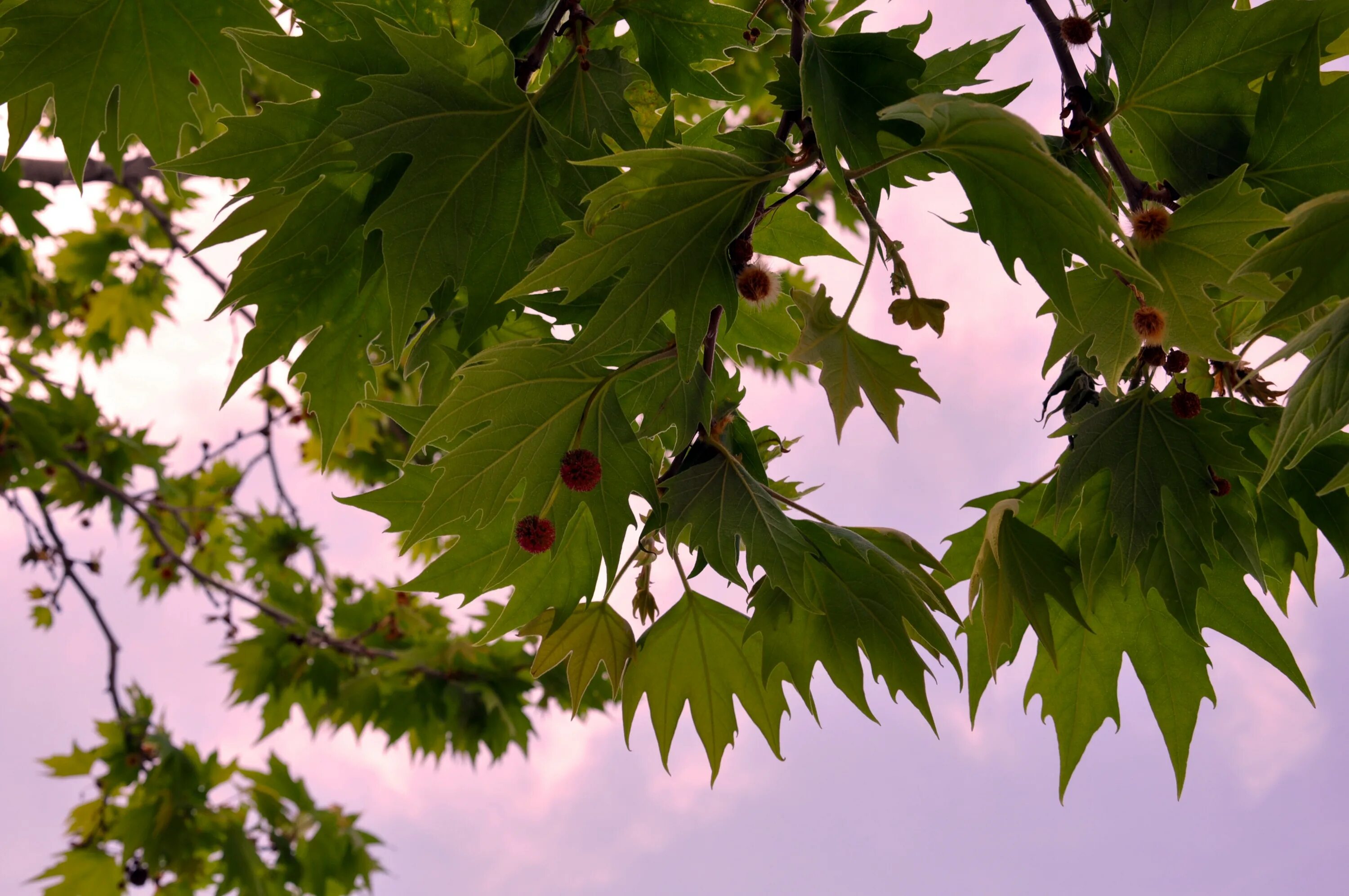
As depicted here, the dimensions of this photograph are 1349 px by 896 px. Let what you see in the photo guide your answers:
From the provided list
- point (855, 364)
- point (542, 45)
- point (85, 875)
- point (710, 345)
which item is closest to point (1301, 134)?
point (855, 364)

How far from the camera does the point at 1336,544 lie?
971 millimetres

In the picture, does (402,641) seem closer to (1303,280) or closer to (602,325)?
(602,325)

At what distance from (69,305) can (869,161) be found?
4362 mm

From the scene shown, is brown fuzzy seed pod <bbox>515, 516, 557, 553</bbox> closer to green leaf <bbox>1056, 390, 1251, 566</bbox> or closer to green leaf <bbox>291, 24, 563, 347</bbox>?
green leaf <bbox>291, 24, 563, 347</bbox>

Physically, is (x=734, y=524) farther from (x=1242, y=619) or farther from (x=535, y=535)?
(x=1242, y=619)

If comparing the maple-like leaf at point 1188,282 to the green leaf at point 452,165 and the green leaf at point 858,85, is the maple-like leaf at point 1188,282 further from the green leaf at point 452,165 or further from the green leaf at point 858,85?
the green leaf at point 452,165

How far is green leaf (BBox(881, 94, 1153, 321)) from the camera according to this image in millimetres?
656

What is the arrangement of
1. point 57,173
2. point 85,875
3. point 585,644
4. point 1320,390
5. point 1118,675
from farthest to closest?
point 85,875 < point 57,173 < point 1118,675 < point 585,644 < point 1320,390

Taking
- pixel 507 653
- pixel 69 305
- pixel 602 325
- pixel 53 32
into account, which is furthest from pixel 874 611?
pixel 69 305

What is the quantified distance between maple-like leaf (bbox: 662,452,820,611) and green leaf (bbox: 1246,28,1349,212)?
527 mm

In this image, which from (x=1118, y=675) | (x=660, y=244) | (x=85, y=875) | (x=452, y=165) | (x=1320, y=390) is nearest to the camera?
(x=1320, y=390)

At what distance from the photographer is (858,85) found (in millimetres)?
779

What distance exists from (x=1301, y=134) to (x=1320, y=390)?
0.34 m

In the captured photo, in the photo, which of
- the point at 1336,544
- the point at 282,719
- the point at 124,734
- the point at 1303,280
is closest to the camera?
the point at 1303,280
